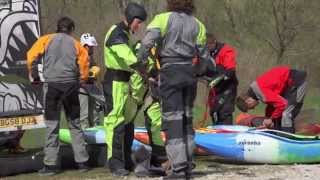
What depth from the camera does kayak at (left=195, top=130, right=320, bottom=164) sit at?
9.67m

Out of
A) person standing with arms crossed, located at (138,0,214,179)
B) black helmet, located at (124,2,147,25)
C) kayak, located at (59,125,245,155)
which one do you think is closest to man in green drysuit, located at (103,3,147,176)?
black helmet, located at (124,2,147,25)

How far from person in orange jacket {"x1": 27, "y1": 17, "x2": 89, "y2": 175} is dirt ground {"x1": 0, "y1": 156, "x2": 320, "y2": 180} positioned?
0.85 ft

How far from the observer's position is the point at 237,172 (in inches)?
360

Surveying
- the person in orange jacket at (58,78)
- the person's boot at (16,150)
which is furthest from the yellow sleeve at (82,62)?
the person's boot at (16,150)

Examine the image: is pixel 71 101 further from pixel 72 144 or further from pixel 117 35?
pixel 117 35

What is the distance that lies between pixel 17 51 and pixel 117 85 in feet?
6.86

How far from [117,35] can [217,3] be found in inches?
879

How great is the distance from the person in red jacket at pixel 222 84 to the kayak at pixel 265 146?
133 cm

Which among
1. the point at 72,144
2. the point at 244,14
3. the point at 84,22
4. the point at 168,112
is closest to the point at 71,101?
the point at 72,144

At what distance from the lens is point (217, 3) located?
3077 cm

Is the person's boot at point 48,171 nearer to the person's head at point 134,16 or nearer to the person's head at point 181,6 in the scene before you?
the person's head at point 134,16

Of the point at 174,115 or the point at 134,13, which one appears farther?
the point at 134,13

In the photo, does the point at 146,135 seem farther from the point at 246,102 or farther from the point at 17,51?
the point at 17,51

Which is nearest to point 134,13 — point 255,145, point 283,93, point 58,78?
point 58,78
